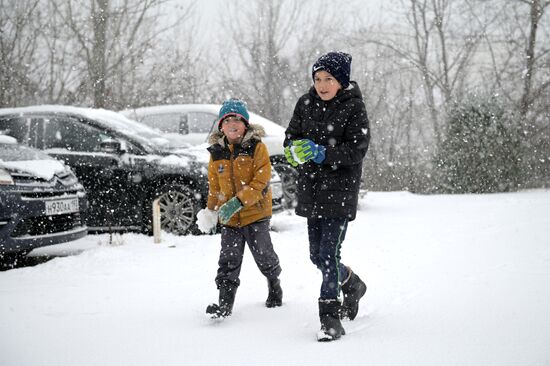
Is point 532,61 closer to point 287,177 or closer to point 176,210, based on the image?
point 287,177

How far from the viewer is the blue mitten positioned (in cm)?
308

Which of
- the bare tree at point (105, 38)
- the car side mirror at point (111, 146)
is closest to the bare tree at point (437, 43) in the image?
the bare tree at point (105, 38)

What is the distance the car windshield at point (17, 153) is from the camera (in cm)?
557

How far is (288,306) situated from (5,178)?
3.19 m

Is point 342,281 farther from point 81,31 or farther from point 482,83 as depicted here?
point 482,83

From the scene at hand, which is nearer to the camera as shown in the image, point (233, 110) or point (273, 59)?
point (233, 110)

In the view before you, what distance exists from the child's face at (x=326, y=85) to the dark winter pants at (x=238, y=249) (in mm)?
963

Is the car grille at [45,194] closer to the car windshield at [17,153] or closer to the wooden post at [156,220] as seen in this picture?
the car windshield at [17,153]

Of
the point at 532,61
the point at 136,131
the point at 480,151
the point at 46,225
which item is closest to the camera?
the point at 46,225

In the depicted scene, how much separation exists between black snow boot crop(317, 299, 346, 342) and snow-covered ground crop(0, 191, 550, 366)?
0.18ft

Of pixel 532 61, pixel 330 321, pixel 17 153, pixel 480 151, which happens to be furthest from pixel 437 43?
pixel 330 321

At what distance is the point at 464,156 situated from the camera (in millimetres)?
11141

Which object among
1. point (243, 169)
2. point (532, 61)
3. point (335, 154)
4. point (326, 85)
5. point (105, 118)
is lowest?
point (243, 169)

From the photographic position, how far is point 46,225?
212 inches
